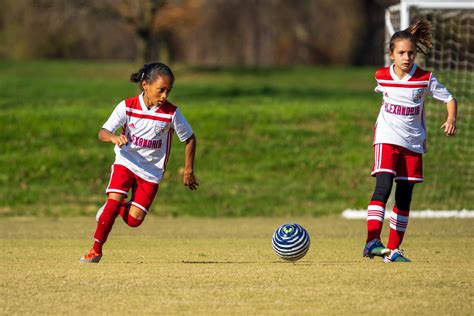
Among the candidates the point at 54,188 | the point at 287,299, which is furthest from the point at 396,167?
the point at 54,188

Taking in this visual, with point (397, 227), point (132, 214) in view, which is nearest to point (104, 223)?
point (132, 214)

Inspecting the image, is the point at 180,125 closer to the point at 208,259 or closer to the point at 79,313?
the point at 208,259

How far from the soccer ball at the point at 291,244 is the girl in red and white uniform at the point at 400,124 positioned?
26.4 inches

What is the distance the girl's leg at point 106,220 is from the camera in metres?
10.3

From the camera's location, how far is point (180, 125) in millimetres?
10398

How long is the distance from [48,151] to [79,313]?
15.8 meters

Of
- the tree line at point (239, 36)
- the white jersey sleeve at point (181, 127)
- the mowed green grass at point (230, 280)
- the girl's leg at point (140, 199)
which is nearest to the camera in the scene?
the mowed green grass at point (230, 280)

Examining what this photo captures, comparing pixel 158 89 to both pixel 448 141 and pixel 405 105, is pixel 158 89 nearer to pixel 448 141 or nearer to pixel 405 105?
pixel 405 105

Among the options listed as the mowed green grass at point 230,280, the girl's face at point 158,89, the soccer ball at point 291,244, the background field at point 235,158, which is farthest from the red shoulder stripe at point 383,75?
the background field at point 235,158

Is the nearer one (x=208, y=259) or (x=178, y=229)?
(x=208, y=259)

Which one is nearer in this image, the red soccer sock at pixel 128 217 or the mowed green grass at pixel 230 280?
the mowed green grass at pixel 230 280

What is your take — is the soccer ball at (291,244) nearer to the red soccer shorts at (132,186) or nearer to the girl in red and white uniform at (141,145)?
the girl in red and white uniform at (141,145)

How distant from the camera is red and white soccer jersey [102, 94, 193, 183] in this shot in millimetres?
10320

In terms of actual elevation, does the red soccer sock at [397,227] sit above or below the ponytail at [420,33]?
below
